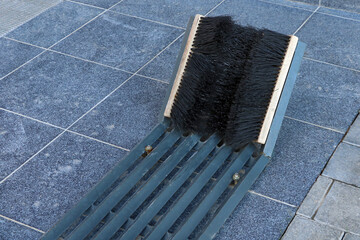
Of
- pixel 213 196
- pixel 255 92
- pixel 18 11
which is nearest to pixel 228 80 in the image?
pixel 255 92

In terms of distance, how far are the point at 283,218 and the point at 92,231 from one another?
762 mm

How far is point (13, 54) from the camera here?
324cm

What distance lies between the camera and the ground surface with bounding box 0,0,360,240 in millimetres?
2201

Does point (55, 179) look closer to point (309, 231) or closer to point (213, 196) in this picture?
point (213, 196)

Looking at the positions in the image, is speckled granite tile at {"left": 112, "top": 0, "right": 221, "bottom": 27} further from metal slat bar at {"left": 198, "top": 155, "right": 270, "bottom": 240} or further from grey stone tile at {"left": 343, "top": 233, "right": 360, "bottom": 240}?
grey stone tile at {"left": 343, "top": 233, "right": 360, "bottom": 240}

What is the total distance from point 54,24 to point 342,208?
Result: 2.30 m

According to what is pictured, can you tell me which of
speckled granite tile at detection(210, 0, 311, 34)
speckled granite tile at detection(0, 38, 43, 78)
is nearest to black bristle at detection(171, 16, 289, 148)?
speckled granite tile at detection(210, 0, 311, 34)

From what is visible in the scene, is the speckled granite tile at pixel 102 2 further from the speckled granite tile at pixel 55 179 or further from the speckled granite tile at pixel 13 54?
the speckled granite tile at pixel 55 179

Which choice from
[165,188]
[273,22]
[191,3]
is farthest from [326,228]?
[191,3]

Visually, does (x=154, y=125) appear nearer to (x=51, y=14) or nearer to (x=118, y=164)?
(x=118, y=164)

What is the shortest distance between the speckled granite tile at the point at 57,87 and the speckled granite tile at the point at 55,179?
23 cm

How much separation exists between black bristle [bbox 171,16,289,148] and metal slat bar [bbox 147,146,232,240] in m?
0.09

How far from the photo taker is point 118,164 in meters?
2.28

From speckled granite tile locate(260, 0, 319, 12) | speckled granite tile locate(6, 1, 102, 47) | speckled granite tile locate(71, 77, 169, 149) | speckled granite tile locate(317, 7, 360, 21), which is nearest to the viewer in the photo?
speckled granite tile locate(71, 77, 169, 149)
